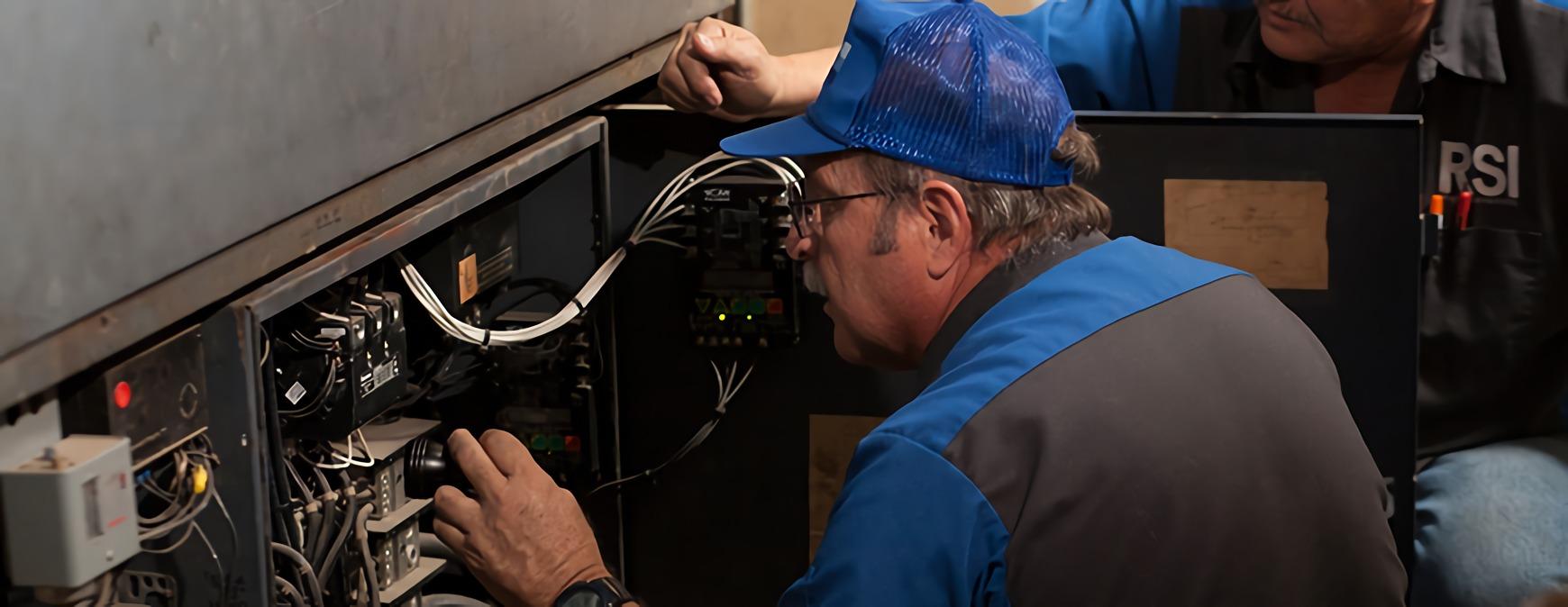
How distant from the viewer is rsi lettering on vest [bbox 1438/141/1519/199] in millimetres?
1852

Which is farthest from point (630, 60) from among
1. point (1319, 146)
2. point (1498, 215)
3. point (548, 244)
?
point (1498, 215)

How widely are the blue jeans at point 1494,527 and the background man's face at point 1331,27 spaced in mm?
556

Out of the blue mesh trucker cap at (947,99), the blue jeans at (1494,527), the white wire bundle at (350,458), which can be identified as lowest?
the blue jeans at (1494,527)

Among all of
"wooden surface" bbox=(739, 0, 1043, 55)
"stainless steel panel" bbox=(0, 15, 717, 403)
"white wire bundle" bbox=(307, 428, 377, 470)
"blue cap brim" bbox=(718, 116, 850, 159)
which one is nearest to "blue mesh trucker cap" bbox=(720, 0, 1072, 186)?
"blue cap brim" bbox=(718, 116, 850, 159)

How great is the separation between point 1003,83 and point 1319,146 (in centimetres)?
54

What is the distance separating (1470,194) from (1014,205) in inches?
32.3

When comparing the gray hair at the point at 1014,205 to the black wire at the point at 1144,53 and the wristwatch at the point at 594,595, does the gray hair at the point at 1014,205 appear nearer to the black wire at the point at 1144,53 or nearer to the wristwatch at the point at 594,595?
the wristwatch at the point at 594,595

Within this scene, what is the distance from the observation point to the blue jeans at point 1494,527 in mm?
A: 1867

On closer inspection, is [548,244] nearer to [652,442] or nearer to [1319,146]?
[652,442]

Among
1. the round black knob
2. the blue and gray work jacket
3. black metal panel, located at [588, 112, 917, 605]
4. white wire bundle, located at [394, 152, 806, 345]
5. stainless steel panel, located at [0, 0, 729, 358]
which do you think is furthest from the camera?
black metal panel, located at [588, 112, 917, 605]

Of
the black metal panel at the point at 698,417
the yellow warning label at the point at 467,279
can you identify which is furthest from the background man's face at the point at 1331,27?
the yellow warning label at the point at 467,279

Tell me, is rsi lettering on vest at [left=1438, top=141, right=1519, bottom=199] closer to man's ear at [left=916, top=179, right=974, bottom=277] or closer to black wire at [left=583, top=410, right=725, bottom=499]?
man's ear at [left=916, top=179, right=974, bottom=277]

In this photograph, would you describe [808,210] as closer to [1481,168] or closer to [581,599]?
[581,599]

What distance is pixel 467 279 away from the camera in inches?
69.0
